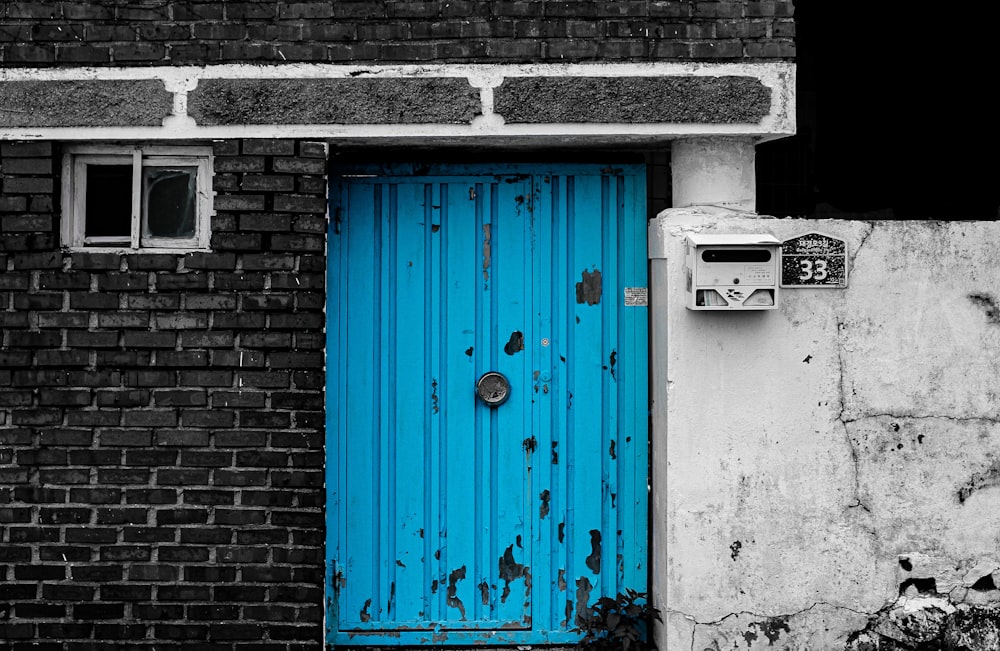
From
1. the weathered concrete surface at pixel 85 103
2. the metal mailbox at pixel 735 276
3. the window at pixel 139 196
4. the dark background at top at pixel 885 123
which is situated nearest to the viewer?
the metal mailbox at pixel 735 276

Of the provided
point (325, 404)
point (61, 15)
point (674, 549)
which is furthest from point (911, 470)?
point (61, 15)

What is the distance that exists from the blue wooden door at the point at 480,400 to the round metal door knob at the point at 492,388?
35 millimetres

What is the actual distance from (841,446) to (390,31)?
2640 mm

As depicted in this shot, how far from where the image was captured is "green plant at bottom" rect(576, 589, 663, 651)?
4145 millimetres

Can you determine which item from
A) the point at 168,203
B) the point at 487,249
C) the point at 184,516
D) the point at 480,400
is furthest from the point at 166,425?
the point at 487,249

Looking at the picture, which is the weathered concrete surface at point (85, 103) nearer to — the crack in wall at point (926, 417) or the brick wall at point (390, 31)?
the brick wall at point (390, 31)

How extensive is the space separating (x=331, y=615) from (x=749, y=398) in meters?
2.13

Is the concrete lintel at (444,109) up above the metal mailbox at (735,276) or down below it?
above

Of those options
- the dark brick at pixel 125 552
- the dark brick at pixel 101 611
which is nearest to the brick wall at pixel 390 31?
the dark brick at pixel 125 552

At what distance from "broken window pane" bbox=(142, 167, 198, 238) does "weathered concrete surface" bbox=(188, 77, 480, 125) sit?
30 cm

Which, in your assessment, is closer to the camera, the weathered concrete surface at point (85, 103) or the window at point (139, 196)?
the weathered concrete surface at point (85, 103)

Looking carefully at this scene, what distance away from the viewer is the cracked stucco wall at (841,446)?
4.02 meters

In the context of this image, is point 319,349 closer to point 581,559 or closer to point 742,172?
point 581,559

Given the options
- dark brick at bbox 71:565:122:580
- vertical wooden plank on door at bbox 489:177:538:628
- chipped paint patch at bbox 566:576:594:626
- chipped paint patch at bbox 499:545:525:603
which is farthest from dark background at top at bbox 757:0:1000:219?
→ dark brick at bbox 71:565:122:580
